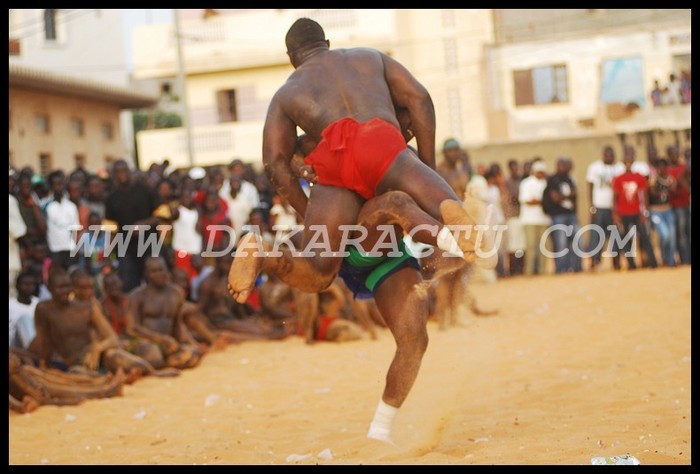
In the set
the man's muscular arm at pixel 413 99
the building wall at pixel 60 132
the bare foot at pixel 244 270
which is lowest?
the bare foot at pixel 244 270

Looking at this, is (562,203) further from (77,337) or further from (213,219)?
(77,337)

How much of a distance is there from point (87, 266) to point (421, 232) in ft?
23.3

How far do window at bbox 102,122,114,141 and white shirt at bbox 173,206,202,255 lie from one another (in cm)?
1786

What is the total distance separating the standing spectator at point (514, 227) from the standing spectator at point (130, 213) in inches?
247

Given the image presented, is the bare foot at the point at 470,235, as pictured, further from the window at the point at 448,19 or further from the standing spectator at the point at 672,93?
the window at the point at 448,19

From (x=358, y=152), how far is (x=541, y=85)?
30545 mm

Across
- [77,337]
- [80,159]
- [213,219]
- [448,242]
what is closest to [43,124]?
[80,159]

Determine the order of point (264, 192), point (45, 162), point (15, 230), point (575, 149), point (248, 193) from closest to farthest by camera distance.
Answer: point (15, 230)
point (248, 193)
point (264, 192)
point (575, 149)
point (45, 162)

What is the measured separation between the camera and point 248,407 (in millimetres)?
7773

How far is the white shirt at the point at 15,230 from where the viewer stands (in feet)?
35.5

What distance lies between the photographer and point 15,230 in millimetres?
10914

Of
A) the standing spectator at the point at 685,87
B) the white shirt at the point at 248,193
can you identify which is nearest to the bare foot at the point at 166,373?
the white shirt at the point at 248,193

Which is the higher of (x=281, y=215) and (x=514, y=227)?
(x=281, y=215)
